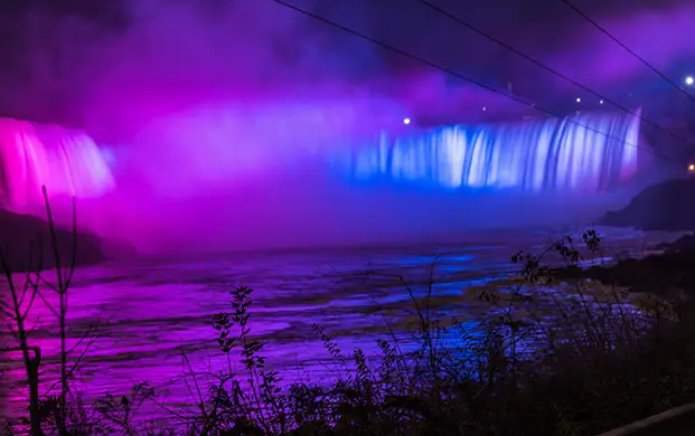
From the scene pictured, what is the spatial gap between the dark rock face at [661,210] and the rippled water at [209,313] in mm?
73959

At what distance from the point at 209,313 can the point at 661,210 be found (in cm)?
11256

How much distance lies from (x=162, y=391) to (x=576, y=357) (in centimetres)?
648

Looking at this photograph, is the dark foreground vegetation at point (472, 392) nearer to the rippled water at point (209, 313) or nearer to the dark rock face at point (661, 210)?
the rippled water at point (209, 313)

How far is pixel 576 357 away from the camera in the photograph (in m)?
6.84

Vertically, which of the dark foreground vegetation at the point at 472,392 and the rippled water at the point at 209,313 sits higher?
the dark foreground vegetation at the point at 472,392

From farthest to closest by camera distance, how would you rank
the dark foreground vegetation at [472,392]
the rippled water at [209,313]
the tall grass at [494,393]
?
1. the rippled water at [209,313]
2. the tall grass at [494,393]
3. the dark foreground vegetation at [472,392]

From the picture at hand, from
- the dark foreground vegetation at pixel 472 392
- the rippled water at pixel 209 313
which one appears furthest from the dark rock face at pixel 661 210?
the dark foreground vegetation at pixel 472 392

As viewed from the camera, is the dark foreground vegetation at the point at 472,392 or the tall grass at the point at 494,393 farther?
the tall grass at the point at 494,393

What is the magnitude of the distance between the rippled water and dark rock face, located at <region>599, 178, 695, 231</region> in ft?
243

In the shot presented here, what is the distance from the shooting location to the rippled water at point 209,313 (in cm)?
1366

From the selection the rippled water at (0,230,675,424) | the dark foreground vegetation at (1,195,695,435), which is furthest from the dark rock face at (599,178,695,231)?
the dark foreground vegetation at (1,195,695,435)

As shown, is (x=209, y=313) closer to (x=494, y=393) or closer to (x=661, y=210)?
(x=494, y=393)

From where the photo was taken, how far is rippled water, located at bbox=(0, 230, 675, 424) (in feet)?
44.8

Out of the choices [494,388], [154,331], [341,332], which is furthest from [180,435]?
[154,331]
